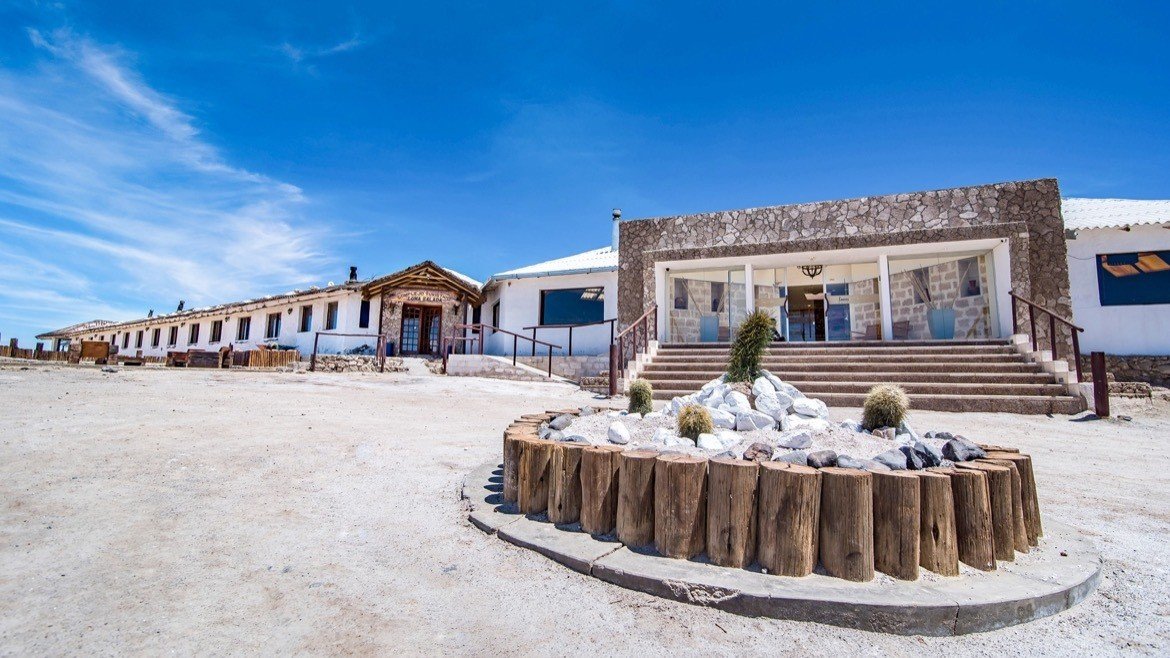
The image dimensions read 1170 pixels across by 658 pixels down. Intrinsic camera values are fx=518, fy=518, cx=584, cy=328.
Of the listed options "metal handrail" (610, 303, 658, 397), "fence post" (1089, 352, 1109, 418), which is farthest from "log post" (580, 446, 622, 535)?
"metal handrail" (610, 303, 658, 397)

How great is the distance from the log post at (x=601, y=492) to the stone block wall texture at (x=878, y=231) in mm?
11202

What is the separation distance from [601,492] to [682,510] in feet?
1.46

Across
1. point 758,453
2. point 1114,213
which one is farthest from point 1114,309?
point 758,453

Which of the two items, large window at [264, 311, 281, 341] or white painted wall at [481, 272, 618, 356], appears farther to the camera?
large window at [264, 311, 281, 341]

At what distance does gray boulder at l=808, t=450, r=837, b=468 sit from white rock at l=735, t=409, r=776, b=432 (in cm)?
155

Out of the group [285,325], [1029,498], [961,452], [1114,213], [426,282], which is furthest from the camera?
[285,325]

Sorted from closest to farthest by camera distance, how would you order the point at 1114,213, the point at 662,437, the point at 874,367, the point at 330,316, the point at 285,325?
the point at 662,437 < the point at 874,367 < the point at 1114,213 < the point at 330,316 < the point at 285,325

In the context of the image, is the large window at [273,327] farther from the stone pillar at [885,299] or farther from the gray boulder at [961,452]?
the gray boulder at [961,452]

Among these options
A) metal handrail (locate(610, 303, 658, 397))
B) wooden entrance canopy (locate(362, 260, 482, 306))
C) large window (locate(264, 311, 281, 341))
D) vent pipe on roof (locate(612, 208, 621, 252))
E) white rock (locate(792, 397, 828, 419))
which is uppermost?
vent pipe on roof (locate(612, 208, 621, 252))

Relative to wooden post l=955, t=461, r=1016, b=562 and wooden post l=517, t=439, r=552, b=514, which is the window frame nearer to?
wooden post l=517, t=439, r=552, b=514

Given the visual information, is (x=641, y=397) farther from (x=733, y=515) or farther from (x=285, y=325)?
(x=285, y=325)

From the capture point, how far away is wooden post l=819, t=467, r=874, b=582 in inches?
80.3

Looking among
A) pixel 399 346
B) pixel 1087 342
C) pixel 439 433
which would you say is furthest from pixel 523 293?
pixel 1087 342

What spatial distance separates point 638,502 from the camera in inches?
93.7
